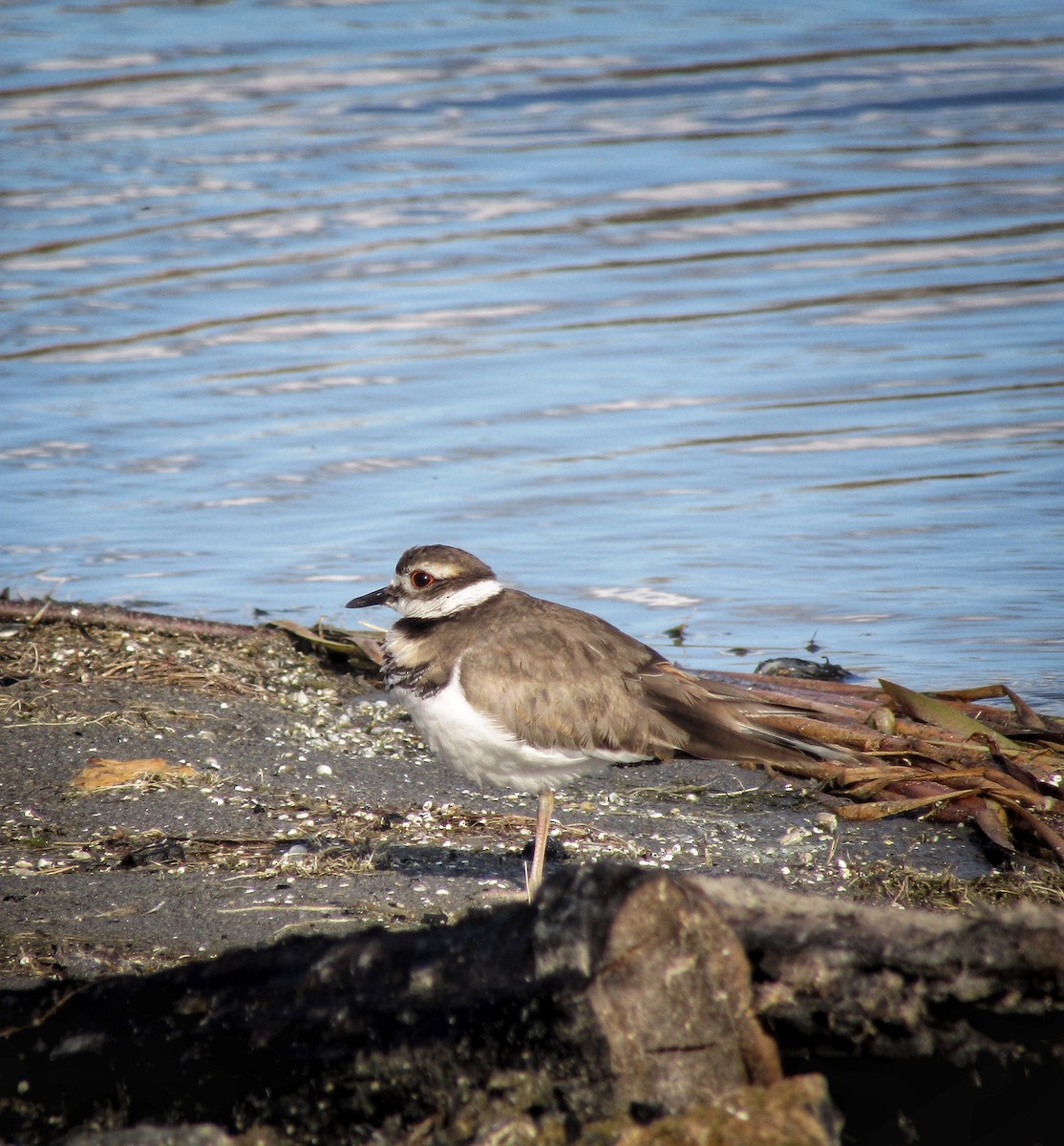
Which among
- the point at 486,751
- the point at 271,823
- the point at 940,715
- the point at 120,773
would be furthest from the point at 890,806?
the point at 120,773

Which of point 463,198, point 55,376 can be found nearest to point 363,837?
point 55,376

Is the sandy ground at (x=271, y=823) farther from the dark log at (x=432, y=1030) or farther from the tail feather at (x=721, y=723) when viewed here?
the dark log at (x=432, y=1030)

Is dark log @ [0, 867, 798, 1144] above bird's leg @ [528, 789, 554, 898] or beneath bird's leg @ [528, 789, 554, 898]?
above

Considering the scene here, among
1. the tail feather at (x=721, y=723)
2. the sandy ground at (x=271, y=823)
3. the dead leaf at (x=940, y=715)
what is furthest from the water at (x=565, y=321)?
the tail feather at (x=721, y=723)

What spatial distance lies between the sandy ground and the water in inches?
60.6

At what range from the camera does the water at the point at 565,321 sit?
27.6ft

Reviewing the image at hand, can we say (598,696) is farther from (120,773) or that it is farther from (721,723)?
(120,773)

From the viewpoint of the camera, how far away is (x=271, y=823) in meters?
→ 5.00

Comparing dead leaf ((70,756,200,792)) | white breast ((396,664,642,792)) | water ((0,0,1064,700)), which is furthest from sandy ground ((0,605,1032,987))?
water ((0,0,1064,700))

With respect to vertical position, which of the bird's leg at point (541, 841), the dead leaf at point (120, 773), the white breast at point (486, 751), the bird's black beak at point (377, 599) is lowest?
the bird's leg at point (541, 841)

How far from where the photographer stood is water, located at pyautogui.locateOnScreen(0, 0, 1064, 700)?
27.6 feet

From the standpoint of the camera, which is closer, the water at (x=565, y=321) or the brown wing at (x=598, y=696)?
the brown wing at (x=598, y=696)

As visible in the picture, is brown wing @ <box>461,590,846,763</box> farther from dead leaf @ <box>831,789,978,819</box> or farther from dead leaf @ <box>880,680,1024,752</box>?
dead leaf @ <box>880,680,1024,752</box>

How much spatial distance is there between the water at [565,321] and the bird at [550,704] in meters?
2.23
